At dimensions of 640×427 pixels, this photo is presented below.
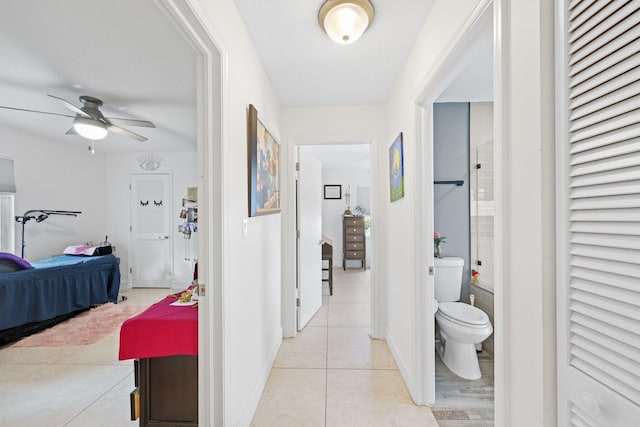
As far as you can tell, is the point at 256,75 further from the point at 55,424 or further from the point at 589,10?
the point at 55,424

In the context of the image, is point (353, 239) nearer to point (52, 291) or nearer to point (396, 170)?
point (396, 170)

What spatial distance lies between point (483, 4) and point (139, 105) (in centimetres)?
317

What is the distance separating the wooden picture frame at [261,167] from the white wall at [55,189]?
3839 mm

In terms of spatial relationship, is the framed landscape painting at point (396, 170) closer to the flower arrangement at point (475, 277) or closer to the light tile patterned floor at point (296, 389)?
the flower arrangement at point (475, 277)

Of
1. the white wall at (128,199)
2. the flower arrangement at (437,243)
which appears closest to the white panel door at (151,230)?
the white wall at (128,199)

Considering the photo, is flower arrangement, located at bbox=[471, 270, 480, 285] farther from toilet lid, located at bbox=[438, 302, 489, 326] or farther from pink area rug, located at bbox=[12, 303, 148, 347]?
pink area rug, located at bbox=[12, 303, 148, 347]

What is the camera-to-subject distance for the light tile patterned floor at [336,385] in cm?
174

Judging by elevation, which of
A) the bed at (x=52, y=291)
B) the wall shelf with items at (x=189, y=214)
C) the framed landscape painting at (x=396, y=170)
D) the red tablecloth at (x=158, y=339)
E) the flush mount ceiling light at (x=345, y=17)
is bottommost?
the bed at (x=52, y=291)

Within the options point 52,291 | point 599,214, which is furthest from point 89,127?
point 599,214

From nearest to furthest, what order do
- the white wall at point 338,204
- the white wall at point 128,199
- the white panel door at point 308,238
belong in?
1. the white panel door at point 308,238
2. the white wall at point 128,199
3. the white wall at point 338,204

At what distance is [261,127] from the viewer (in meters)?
2.03

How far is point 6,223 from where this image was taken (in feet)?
12.3

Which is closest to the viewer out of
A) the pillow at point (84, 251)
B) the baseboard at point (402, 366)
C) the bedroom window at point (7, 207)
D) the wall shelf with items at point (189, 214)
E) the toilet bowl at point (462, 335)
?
the baseboard at point (402, 366)

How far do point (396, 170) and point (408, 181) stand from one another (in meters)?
0.35
